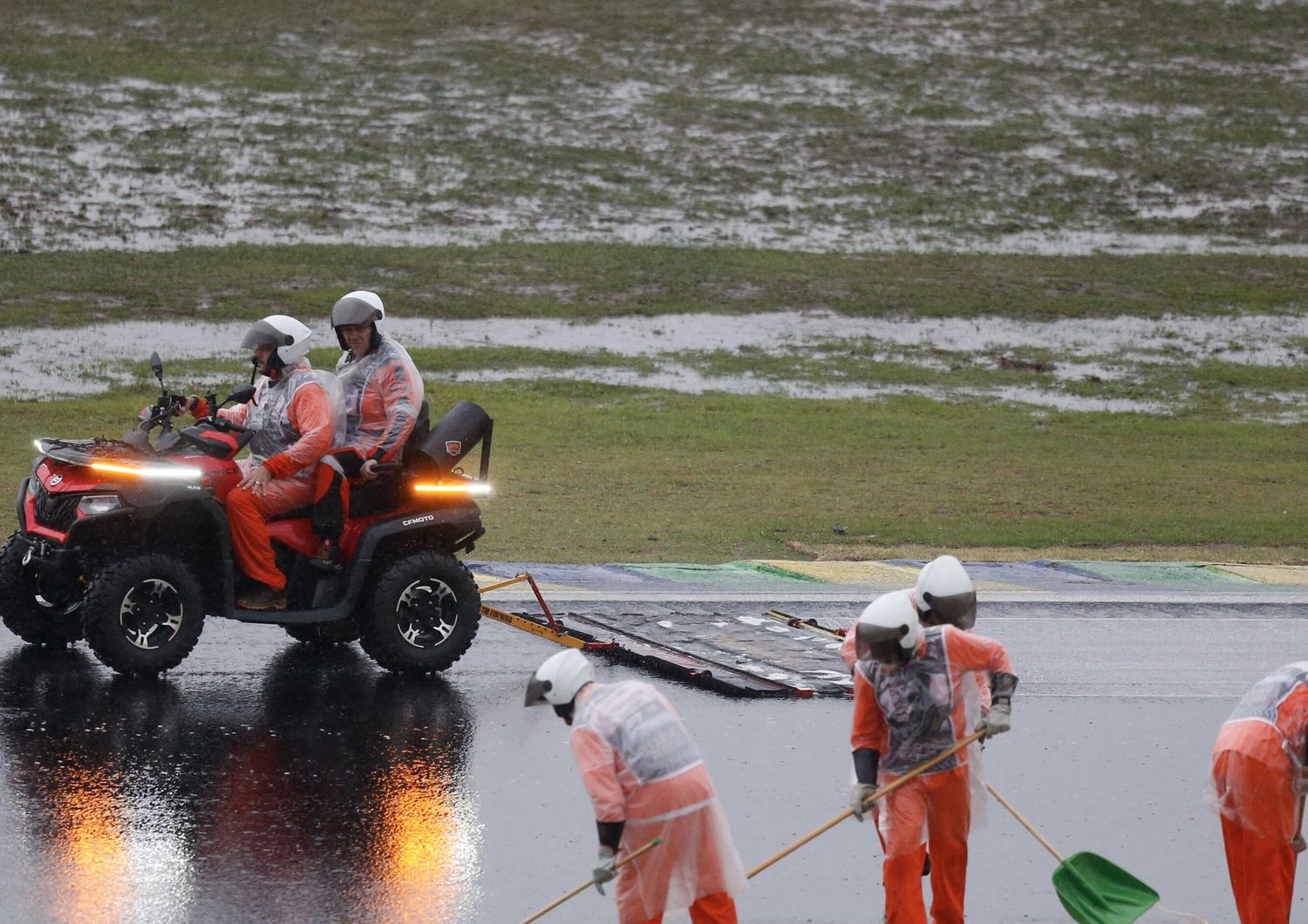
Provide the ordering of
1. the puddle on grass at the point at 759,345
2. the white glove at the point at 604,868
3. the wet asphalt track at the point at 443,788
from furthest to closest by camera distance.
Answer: the puddle on grass at the point at 759,345
the wet asphalt track at the point at 443,788
the white glove at the point at 604,868

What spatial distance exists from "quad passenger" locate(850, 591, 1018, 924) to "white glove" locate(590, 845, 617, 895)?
3.76ft

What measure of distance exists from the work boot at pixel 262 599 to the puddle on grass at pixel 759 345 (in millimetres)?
14171

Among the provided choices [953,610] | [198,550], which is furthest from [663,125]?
[953,610]

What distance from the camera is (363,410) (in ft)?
38.0

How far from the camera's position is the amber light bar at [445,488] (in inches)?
457

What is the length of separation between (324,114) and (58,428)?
22.6 meters

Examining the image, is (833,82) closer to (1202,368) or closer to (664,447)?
(1202,368)

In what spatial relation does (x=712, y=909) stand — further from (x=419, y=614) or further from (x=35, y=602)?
(x=35, y=602)

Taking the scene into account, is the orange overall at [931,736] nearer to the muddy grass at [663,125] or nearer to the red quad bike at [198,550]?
the red quad bike at [198,550]

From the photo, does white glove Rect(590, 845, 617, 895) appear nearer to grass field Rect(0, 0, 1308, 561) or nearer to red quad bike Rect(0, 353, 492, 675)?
red quad bike Rect(0, 353, 492, 675)

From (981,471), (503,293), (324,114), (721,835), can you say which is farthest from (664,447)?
(324,114)

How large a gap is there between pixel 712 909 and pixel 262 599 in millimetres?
4990

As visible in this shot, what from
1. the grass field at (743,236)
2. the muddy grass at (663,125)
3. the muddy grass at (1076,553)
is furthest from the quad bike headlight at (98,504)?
the muddy grass at (663,125)

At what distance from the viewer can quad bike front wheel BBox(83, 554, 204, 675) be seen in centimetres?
1062
